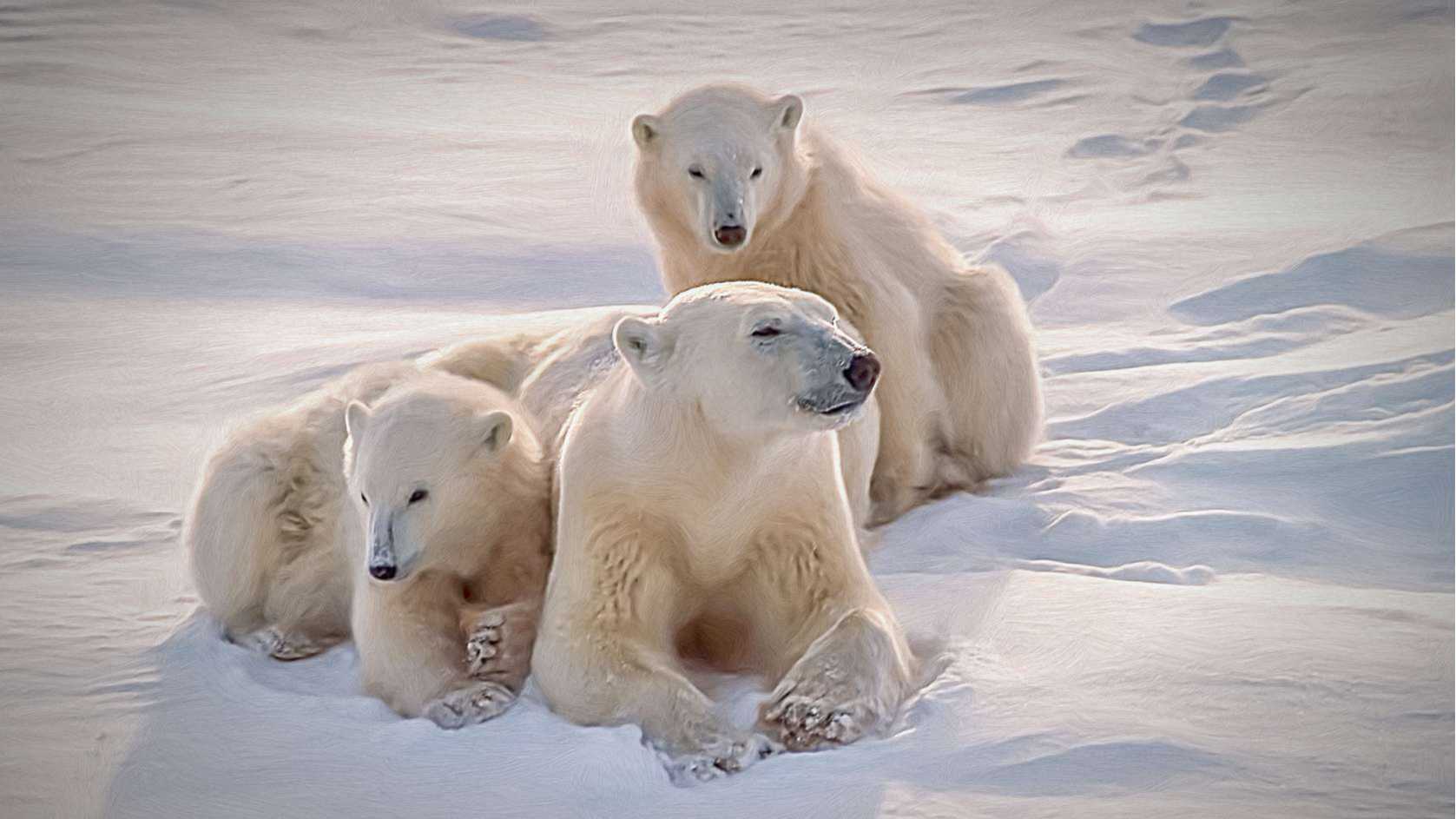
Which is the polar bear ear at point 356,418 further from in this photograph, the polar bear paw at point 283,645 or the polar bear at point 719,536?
the polar bear paw at point 283,645

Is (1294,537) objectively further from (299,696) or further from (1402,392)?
(299,696)

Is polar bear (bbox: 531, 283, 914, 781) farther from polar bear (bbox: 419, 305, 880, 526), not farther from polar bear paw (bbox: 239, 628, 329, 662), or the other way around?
polar bear paw (bbox: 239, 628, 329, 662)

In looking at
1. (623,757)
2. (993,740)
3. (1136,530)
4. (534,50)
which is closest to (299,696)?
(623,757)

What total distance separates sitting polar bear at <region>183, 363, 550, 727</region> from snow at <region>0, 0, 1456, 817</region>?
0.10 meters

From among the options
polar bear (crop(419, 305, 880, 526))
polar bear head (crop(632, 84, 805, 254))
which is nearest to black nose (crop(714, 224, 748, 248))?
polar bear head (crop(632, 84, 805, 254))

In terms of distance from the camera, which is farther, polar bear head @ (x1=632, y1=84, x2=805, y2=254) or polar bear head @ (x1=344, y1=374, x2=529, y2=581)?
polar bear head @ (x1=632, y1=84, x2=805, y2=254)

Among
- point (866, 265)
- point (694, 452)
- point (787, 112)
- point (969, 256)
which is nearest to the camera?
point (694, 452)

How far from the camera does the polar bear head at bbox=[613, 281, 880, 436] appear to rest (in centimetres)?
267

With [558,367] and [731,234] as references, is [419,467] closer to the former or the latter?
[558,367]

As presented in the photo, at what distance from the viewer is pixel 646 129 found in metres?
3.85

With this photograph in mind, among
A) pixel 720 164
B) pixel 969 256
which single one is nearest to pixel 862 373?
pixel 720 164

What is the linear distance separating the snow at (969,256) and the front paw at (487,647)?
0.14 metres

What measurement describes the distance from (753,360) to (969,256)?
12.6 ft

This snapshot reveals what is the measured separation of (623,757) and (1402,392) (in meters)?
2.49
